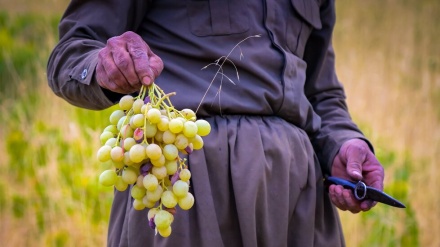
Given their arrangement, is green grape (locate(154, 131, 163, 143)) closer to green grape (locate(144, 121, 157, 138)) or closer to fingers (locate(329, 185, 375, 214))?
green grape (locate(144, 121, 157, 138))

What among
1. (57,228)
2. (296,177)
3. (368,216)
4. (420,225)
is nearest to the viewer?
(296,177)

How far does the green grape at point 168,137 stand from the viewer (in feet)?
3.72

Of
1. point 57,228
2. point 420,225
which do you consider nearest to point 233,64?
point 57,228

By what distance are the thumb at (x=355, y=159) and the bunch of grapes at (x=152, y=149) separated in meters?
0.62

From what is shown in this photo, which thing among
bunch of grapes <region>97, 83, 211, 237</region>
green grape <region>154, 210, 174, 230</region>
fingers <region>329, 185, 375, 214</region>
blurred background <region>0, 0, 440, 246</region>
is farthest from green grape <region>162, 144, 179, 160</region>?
blurred background <region>0, 0, 440, 246</region>

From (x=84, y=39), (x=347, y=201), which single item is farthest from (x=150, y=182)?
(x=347, y=201)

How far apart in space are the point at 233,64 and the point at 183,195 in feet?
1.47

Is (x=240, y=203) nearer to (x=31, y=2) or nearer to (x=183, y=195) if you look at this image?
(x=183, y=195)

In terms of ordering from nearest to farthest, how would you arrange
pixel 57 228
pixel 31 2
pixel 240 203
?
1. pixel 240 203
2. pixel 57 228
3. pixel 31 2

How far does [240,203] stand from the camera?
1454 millimetres

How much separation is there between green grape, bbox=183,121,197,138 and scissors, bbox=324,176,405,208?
668 mm

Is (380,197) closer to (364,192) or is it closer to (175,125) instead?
(364,192)

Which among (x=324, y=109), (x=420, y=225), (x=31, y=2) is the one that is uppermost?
(x=324, y=109)

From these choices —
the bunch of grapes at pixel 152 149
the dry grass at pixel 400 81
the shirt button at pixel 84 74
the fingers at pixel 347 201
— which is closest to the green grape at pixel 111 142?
the bunch of grapes at pixel 152 149
